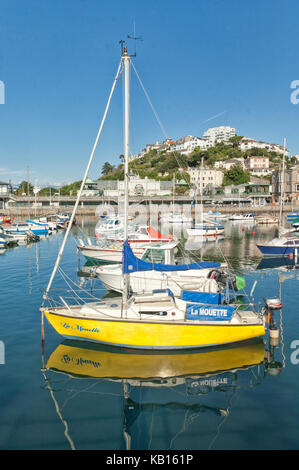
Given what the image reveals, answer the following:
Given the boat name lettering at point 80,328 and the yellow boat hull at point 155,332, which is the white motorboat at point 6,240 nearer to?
the yellow boat hull at point 155,332

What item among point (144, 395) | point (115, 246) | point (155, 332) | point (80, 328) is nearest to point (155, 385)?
point (144, 395)

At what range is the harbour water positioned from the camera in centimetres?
885

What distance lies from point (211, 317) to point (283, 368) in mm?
3435

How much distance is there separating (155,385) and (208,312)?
3617mm

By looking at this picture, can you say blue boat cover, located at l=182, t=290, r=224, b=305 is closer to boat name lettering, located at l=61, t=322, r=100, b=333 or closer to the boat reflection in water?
the boat reflection in water

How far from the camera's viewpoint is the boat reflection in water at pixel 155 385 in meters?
9.12

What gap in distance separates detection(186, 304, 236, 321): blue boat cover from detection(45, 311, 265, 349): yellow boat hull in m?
0.29

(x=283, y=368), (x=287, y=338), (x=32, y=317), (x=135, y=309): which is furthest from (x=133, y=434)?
(x=32, y=317)

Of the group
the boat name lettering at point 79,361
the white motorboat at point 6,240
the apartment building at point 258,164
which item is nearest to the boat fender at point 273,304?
the boat name lettering at point 79,361

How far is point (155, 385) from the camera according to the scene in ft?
37.3

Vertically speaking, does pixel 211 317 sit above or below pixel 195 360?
above
